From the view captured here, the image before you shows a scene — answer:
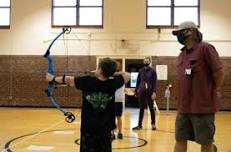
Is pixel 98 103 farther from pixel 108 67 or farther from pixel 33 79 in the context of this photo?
pixel 33 79

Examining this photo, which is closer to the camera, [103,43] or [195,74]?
[195,74]

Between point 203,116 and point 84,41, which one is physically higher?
point 84,41

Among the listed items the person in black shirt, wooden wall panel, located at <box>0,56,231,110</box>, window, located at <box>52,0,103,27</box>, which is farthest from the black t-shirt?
window, located at <box>52,0,103,27</box>

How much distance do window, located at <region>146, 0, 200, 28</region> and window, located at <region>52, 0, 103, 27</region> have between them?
207 cm

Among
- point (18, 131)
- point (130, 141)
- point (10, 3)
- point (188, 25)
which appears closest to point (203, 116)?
point (188, 25)

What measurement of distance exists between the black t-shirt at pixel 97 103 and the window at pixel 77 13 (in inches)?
504

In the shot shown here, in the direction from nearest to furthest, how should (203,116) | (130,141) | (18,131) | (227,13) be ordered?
1. (203,116)
2. (130,141)
3. (18,131)
4. (227,13)

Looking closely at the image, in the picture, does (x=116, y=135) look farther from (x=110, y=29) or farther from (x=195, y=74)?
(x=110, y=29)

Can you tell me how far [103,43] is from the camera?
16500 millimetres

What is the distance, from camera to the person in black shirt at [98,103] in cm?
388

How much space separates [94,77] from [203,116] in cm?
113

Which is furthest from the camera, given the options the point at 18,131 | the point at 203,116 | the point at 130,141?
the point at 18,131

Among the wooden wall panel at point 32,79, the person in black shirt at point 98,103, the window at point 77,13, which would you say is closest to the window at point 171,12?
the window at point 77,13

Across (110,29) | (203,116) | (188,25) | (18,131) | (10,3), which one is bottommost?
(18,131)
